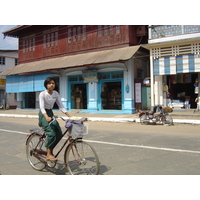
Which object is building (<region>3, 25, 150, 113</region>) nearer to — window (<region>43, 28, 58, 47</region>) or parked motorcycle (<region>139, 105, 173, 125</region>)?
window (<region>43, 28, 58, 47</region>)

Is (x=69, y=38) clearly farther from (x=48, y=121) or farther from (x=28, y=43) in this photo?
(x=48, y=121)

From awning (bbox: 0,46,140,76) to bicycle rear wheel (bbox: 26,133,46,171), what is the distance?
985 cm

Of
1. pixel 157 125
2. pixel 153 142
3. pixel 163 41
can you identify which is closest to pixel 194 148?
pixel 153 142

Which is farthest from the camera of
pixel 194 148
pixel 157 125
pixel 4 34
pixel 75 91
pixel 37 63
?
pixel 4 34

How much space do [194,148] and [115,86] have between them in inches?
437

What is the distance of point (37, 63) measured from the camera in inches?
812

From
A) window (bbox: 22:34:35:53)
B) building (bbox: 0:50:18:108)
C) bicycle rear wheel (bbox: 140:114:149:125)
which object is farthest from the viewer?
building (bbox: 0:50:18:108)

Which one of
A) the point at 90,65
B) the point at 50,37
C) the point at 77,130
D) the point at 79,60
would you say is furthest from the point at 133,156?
the point at 50,37

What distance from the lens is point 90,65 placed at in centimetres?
1556

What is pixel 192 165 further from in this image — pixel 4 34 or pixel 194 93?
pixel 4 34

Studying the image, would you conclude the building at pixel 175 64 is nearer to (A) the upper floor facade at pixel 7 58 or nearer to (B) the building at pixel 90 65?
(B) the building at pixel 90 65

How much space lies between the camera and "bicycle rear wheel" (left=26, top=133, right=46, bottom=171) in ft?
15.1

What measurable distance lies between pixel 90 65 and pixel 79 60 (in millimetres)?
1489

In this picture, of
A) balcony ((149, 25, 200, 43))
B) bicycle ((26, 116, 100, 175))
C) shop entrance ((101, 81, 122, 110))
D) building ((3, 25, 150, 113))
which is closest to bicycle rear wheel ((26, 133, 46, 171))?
bicycle ((26, 116, 100, 175))
